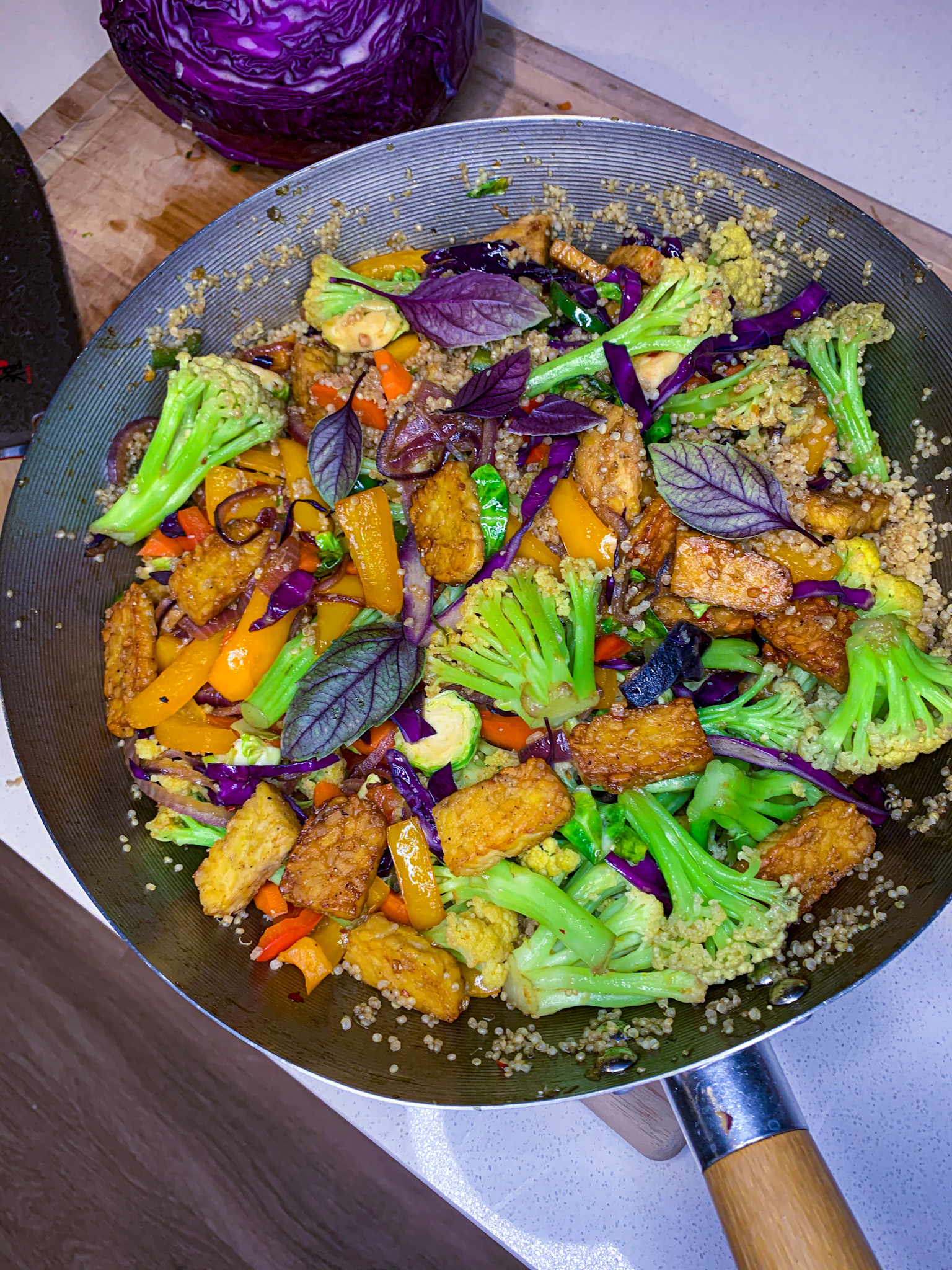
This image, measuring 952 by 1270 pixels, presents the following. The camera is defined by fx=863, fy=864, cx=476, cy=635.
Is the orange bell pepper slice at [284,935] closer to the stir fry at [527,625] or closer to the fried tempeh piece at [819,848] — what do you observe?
the stir fry at [527,625]

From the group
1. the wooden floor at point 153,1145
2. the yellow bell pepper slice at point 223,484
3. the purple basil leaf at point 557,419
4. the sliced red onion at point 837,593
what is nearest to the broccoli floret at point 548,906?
the sliced red onion at point 837,593

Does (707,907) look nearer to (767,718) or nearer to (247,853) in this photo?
(767,718)

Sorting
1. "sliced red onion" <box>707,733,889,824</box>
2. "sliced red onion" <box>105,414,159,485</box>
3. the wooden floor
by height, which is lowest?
the wooden floor

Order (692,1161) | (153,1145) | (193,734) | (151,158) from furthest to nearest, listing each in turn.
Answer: (153,1145)
(151,158)
(692,1161)
(193,734)

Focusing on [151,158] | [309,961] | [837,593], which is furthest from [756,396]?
[151,158]

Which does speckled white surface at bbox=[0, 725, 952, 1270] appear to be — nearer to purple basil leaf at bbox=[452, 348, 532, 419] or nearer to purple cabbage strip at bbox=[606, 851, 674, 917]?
purple cabbage strip at bbox=[606, 851, 674, 917]

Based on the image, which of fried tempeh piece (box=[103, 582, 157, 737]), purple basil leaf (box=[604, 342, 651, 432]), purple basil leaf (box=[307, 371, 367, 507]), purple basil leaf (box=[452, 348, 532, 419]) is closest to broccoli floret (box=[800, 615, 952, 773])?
purple basil leaf (box=[604, 342, 651, 432])

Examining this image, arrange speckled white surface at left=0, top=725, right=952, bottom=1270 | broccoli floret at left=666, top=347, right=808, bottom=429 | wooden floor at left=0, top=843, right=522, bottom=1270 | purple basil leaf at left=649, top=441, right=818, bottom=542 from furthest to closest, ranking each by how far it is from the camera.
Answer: wooden floor at left=0, top=843, right=522, bottom=1270
speckled white surface at left=0, top=725, right=952, bottom=1270
broccoli floret at left=666, top=347, right=808, bottom=429
purple basil leaf at left=649, top=441, right=818, bottom=542
